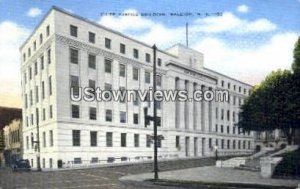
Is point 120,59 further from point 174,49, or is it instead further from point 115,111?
point 174,49

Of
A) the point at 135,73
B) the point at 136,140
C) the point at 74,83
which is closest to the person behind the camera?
the point at 74,83

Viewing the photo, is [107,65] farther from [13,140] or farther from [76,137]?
[13,140]

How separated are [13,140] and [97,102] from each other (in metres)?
20.0

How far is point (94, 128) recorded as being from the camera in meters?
34.8

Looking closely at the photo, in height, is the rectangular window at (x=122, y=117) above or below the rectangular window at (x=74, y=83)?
below

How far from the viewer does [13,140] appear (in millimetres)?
48438

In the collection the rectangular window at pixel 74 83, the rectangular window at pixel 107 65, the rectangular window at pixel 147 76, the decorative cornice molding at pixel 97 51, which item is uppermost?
the decorative cornice molding at pixel 97 51

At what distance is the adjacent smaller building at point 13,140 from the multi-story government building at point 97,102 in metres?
8.56

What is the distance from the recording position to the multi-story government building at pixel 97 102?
31406 mm

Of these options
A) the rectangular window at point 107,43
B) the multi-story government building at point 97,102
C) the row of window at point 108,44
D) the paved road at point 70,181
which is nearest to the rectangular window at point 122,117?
the multi-story government building at point 97,102

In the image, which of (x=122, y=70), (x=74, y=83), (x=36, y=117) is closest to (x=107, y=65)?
(x=122, y=70)

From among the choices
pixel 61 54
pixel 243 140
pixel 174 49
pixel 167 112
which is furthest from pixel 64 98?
pixel 243 140

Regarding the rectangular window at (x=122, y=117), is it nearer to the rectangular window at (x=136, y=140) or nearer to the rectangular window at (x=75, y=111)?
the rectangular window at (x=136, y=140)

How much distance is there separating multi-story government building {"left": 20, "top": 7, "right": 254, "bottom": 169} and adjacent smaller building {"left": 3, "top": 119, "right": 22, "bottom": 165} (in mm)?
8565
